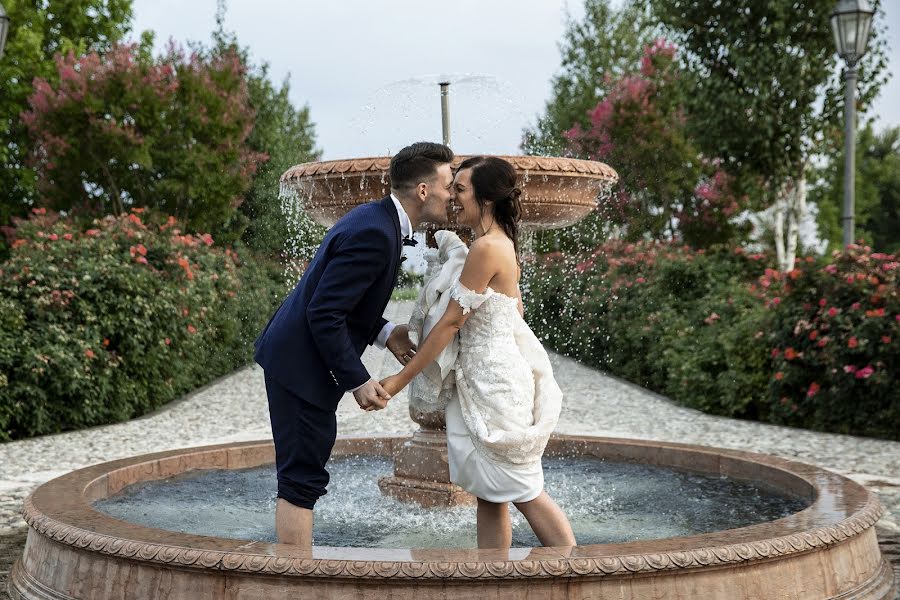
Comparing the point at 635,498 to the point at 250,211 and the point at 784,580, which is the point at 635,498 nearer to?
the point at 784,580

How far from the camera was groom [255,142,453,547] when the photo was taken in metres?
3.36

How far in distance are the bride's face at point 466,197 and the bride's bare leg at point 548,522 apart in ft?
3.32

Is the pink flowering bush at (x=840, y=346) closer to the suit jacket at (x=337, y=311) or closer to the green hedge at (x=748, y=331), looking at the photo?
the green hedge at (x=748, y=331)

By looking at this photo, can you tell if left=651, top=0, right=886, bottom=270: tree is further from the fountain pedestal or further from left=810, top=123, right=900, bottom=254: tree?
left=810, top=123, right=900, bottom=254: tree

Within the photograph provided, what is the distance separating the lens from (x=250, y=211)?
21281mm

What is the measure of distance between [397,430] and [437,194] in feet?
23.6

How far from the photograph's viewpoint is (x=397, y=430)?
10641 mm

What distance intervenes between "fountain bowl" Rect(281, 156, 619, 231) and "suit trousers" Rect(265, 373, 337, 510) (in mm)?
1721

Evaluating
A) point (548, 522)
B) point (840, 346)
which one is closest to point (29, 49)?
point (840, 346)

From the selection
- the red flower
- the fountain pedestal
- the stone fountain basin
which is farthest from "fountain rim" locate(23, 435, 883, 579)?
the red flower

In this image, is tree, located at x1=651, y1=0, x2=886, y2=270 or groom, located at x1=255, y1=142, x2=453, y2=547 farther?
tree, located at x1=651, y1=0, x2=886, y2=270

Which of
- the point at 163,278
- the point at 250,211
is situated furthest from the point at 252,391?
the point at 250,211

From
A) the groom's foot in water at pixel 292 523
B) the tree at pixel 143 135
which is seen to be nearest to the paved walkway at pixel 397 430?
the groom's foot in water at pixel 292 523

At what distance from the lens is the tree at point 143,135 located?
17.2 metres
